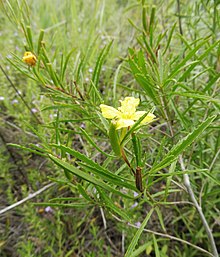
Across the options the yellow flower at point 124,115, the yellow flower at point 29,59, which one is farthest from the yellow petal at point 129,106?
the yellow flower at point 29,59

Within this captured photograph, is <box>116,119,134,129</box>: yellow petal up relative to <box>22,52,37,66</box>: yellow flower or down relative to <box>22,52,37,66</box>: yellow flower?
down

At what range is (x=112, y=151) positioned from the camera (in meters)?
0.65

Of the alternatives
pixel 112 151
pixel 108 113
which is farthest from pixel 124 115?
→ pixel 112 151

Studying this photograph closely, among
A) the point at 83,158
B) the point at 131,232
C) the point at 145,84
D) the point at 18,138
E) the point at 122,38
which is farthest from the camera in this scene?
the point at 122,38

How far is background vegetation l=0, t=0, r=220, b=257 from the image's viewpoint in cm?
61

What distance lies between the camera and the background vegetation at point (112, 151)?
24.1 inches

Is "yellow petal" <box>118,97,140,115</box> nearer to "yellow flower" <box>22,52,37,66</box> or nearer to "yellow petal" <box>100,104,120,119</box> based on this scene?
"yellow petal" <box>100,104,120,119</box>

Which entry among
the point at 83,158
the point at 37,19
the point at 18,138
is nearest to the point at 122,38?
the point at 37,19

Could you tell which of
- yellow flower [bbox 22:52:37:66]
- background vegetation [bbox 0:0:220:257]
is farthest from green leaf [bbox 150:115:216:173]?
yellow flower [bbox 22:52:37:66]

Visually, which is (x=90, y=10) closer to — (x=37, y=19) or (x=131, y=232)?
(x=37, y=19)

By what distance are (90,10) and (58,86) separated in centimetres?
202

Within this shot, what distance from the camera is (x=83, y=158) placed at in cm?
45

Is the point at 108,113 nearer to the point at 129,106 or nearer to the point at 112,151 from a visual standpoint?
the point at 129,106

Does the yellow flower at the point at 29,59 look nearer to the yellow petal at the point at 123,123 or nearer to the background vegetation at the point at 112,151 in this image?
the background vegetation at the point at 112,151
